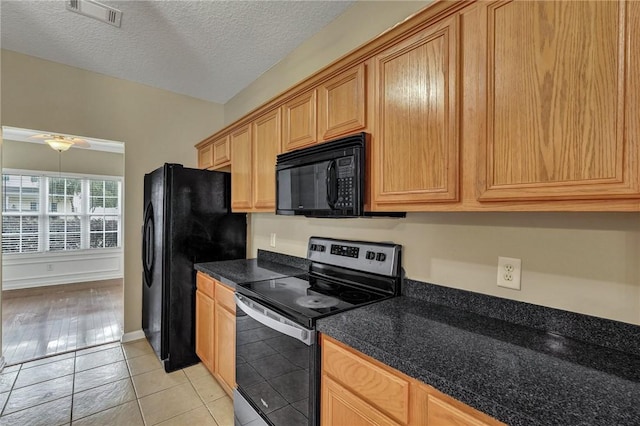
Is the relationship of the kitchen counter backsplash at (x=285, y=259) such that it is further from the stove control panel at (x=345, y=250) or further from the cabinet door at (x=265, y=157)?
the cabinet door at (x=265, y=157)

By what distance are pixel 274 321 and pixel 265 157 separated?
1.20m

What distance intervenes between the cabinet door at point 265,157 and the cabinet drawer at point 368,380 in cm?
119

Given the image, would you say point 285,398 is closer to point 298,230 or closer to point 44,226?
point 298,230

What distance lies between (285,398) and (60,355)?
264cm

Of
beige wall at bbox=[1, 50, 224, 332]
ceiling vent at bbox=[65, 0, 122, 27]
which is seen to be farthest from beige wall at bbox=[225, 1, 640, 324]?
beige wall at bbox=[1, 50, 224, 332]

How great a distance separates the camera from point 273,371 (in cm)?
151

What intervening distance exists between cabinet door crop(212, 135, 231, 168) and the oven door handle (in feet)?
4.64

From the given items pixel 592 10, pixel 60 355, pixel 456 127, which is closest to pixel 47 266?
pixel 60 355

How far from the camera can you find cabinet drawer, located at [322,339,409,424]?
0.95m

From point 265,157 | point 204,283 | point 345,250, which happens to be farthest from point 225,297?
point 265,157

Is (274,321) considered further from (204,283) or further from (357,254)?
(204,283)

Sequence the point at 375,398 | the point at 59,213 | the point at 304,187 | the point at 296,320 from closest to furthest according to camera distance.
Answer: the point at 375,398 → the point at 296,320 → the point at 304,187 → the point at 59,213

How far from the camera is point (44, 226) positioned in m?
5.29

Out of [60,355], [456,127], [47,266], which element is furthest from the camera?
[47,266]
